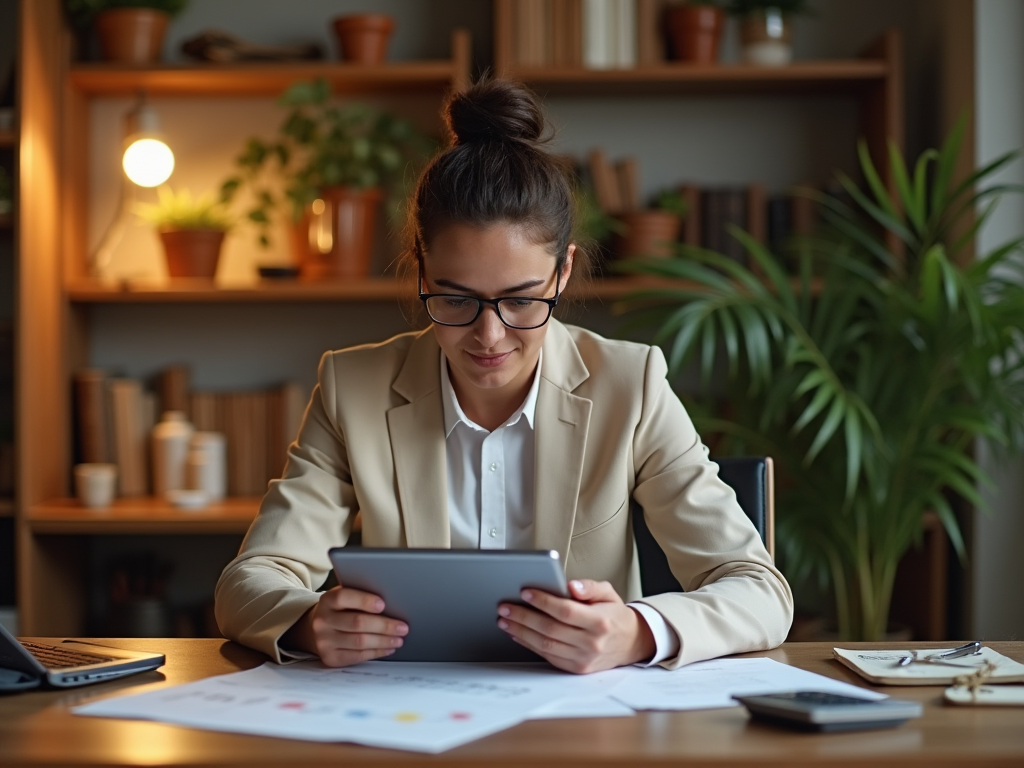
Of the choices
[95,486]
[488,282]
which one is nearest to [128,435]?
[95,486]

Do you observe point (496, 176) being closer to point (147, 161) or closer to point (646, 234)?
point (646, 234)

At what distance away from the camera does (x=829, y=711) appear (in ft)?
3.20

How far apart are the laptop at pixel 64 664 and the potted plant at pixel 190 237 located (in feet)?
6.61

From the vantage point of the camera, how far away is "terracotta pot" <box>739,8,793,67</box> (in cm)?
309

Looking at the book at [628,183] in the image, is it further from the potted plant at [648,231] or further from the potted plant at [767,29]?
the potted plant at [767,29]

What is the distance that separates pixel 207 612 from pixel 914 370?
2.03 meters

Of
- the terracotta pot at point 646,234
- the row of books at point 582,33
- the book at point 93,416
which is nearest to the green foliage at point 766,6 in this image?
the row of books at point 582,33

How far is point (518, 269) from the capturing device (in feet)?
4.86

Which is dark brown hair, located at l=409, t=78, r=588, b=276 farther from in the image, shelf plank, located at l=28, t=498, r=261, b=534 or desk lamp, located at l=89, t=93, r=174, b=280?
desk lamp, located at l=89, t=93, r=174, b=280

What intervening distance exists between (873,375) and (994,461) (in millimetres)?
454

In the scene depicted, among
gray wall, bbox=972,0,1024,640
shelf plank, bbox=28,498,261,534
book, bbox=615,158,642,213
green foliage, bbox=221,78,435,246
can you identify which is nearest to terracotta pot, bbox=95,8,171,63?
green foliage, bbox=221,78,435,246

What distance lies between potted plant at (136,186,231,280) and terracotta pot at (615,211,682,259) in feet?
3.63

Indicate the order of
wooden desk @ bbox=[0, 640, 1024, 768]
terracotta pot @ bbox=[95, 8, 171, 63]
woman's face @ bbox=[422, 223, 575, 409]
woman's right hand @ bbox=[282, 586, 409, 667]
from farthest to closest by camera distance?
terracotta pot @ bbox=[95, 8, 171, 63]
woman's face @ bbox=[422, 223, 575, 409]
woman's right hand @ bbox=[282, 586, 409, 667]
wooden desk @ bbox=[0, 640, 1024, 768]

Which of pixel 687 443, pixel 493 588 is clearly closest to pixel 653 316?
pixel 687 443
